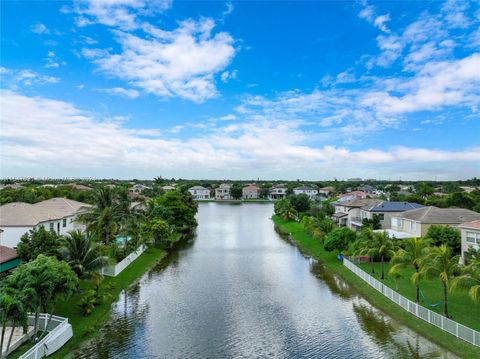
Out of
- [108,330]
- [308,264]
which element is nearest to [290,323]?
[108,330]

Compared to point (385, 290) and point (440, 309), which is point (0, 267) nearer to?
point (385, 290)

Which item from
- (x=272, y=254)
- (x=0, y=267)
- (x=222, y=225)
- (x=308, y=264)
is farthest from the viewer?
(x=222, y=225)

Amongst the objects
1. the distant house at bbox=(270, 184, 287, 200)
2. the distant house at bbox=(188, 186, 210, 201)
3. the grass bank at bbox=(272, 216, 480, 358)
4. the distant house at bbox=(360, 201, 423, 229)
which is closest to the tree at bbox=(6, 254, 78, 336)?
the grass bank at bbox=(272, 216, 480, 358)

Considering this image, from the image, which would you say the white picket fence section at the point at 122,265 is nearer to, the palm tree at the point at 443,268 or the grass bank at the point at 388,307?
the grass bank at the point at 388,307

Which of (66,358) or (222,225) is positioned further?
(222,225)

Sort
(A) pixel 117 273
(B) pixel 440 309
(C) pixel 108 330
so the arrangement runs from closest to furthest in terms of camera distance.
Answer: (C) pixel 108 330 < (B) pixel 440 309 < (A) pixel 117 273

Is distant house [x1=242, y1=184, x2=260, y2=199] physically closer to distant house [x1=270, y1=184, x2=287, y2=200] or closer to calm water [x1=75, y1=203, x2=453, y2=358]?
distant house [x1=270, y1=184, x2=287, y2=200]

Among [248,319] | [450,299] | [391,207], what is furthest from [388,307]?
[391,207]

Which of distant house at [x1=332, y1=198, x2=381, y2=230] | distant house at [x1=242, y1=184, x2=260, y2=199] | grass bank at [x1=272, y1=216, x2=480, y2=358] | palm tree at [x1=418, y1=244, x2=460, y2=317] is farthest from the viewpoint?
distant house at [x1=242, y1=184, x2=260, y2=199]
